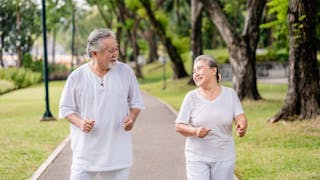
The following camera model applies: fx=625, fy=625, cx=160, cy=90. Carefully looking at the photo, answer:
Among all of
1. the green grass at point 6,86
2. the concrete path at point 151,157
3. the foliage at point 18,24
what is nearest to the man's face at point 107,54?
the concrete path at point 151,157

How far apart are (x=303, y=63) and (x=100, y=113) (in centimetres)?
953

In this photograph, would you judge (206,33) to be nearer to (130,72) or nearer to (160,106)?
(160,106)

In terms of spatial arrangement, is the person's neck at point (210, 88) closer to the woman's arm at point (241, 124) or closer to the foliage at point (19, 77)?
the woman's arm at point (241, 124)

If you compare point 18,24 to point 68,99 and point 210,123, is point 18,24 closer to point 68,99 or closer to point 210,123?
point 68,99

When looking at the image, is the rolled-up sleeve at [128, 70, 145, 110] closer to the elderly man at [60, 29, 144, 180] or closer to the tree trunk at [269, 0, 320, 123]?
the elderly man at [60, 29, 144, 180]

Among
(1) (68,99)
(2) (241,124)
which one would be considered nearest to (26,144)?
(1) (68,99)

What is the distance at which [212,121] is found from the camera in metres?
4.88

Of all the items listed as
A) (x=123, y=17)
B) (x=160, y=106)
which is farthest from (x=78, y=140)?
(x=123, y=17)

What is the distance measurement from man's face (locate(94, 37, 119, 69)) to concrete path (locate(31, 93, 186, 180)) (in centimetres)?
403

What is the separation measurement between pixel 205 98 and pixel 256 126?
9.64 m

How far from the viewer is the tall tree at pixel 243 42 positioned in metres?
20.5

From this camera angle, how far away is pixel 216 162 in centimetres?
492

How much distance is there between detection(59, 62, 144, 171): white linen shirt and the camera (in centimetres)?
482

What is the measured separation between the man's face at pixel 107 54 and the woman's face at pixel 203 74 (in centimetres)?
66
